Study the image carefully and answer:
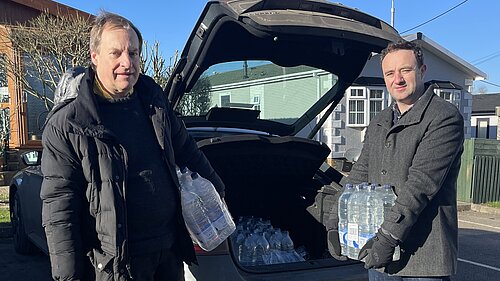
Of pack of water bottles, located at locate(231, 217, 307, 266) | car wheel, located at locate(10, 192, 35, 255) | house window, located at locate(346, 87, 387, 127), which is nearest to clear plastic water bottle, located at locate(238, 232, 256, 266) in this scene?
pack of water bottles, located at locate(231, 217, 307, 266)

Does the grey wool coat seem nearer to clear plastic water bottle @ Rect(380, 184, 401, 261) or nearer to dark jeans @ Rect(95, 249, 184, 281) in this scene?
clear plastic water bottle @ Rect(380, 184, 401, 261)

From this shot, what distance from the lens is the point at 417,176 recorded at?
7.19 feet

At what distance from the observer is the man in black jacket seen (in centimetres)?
215

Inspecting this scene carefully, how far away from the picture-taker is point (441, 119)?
7.27 ft

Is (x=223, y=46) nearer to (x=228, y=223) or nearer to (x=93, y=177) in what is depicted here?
(x=228, y=223)

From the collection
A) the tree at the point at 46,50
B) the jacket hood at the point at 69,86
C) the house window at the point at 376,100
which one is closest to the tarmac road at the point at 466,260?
the jacket hood at the point at 69,86

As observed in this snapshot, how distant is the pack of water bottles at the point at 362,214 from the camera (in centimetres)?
239

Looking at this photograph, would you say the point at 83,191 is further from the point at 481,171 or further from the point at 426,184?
the point at 481,171

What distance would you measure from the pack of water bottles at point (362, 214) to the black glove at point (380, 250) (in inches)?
4.1

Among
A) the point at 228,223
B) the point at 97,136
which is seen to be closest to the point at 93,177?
the point at 97,136

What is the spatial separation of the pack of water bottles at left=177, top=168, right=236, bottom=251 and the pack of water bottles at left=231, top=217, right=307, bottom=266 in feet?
3.17

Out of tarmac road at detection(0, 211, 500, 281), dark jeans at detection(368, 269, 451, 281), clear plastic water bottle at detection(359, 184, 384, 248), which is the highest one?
clear plastic water bottle at detection(359, 184, 384, 248)

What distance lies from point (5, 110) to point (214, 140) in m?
11.3

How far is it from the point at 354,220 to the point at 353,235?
8 cm
